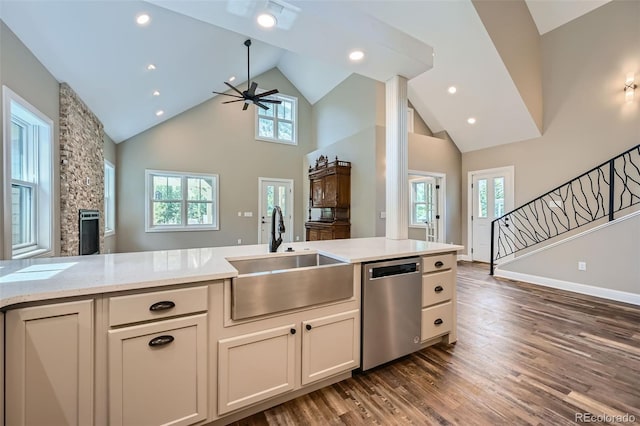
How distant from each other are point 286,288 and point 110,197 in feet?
19.6

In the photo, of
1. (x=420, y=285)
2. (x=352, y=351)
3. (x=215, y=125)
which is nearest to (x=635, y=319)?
(x=420, y=285)

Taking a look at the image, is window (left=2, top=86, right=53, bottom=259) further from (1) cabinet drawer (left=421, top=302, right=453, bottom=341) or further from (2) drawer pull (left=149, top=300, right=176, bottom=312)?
(1) cabinet drawer (left=421, top=302, right=453, bottom=341)

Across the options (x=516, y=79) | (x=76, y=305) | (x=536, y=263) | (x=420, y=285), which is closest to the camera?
(x=76, y=305)

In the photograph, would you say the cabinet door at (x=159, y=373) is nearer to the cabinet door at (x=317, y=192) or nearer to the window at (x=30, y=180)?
the window at (x=30, y=180)

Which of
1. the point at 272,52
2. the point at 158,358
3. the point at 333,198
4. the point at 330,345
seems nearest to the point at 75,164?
the point at 158,358

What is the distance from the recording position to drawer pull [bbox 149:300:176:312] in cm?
129

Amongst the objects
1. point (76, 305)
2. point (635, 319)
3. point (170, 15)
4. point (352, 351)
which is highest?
point (170, 15)

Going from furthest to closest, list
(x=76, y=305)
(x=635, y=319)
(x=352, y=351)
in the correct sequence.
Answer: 1. (x=635, y=319)
2. (x=352, y=351)
3. (x=76, y=305)

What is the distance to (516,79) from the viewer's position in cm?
484

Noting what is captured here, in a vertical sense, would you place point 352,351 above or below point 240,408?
above

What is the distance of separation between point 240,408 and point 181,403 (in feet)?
1.05

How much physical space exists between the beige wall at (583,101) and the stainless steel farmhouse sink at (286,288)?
532 centimetres

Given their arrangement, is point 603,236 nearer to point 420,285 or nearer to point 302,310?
point 420,285

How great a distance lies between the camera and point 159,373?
1311 millimetres
